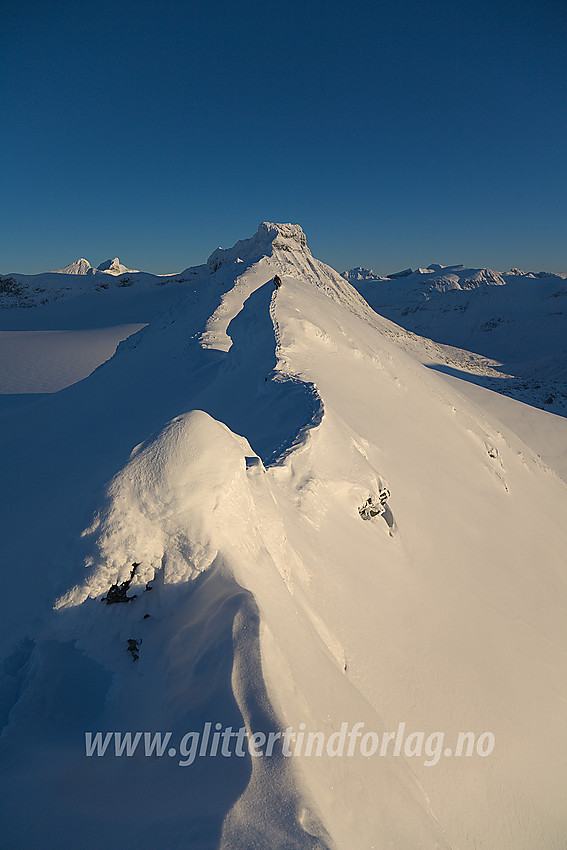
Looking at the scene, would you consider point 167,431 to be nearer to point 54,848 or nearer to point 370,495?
point 54,848

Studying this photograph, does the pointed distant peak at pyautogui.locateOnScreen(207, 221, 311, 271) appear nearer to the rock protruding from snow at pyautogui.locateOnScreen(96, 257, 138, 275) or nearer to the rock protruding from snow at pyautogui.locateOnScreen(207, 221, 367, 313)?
the rock protruding from snow at pyautogui.locateOnScreen(207, 221, 367, 313)

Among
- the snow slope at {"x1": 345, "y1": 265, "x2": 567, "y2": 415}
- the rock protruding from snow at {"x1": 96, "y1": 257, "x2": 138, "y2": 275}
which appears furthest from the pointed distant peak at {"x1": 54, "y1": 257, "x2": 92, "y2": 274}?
the snow slope at {"x1": 345, "y1": 265, "x2": 567, "y2": 415}

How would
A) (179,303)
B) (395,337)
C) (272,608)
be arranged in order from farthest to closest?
(395,337) → (179,303) → (272,608)

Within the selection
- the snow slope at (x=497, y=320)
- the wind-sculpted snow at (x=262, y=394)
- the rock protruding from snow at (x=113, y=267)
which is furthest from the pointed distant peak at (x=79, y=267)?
the wind-sculpted snow at (x=262, y=394)

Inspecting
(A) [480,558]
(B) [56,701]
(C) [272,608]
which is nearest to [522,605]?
(A) [480,558]

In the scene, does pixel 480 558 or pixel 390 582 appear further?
pixel 480 558

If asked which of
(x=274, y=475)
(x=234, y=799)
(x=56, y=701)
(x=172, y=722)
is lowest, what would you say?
(x=56, y=701)

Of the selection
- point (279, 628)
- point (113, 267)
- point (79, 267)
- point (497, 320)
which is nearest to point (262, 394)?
point (279, 628)

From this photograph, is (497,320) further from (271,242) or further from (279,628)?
(279,628)
